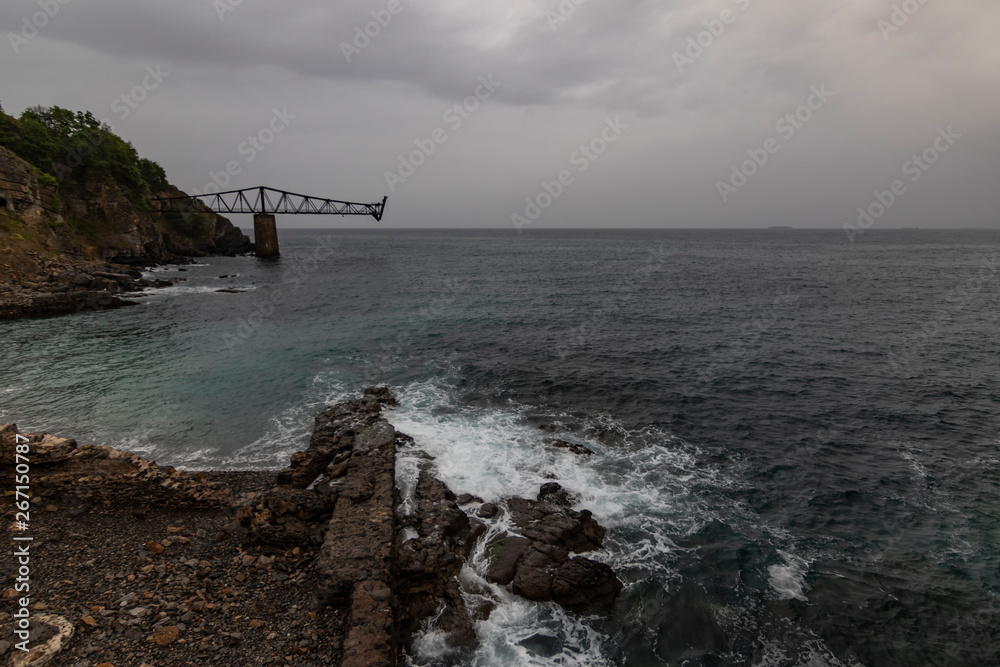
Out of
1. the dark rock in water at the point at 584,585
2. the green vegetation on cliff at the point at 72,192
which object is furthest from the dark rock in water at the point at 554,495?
the green vegetation on cliff at the point at 72,192

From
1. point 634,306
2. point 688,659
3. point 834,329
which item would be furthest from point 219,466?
point 834,329

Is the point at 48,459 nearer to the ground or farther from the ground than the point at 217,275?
nearer to the ground

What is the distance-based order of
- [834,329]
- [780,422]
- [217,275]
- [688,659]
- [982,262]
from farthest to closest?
[982,262], [217,275], [834,329], [780,422], [688,659]

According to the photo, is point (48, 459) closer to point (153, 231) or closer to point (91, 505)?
point (91, 505)

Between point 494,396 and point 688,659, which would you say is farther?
point 494,396

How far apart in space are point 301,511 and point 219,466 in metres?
6.46

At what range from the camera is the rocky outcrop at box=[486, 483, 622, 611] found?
12320 millimetres

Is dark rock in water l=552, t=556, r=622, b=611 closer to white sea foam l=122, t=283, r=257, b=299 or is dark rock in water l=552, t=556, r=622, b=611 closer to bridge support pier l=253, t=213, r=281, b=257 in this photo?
white sea foam l=122, t=283, r=257, b=299

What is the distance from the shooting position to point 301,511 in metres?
14.2

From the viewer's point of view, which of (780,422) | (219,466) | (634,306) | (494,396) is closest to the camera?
(219,466)

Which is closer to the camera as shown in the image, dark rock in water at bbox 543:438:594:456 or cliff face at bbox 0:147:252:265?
dark rock in water at bbox 543:438:594:456

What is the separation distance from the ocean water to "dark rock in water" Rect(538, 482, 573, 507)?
79 centimetres

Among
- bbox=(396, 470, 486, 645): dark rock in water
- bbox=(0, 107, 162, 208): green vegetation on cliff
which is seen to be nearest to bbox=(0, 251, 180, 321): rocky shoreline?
bbox=(0, 107, 162, 208): green vegetation on cliff

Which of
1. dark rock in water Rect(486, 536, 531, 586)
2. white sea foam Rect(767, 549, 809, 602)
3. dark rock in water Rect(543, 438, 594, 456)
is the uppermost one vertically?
dark rock in water Rect(543, 438, 594, 456)
